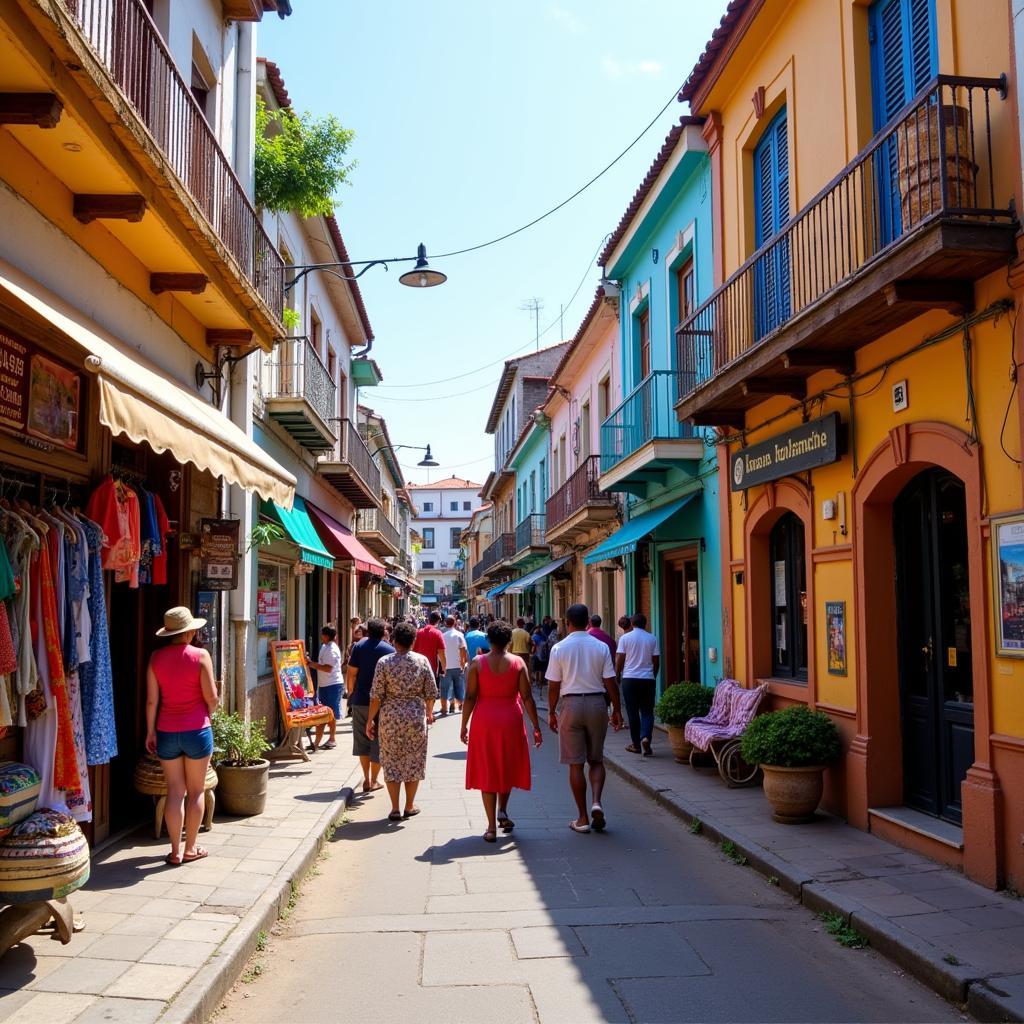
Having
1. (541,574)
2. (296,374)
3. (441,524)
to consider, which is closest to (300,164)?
(296,374)

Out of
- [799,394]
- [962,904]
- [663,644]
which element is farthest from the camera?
[663,644]

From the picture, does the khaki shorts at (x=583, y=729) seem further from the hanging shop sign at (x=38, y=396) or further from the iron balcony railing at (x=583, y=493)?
the iron balcony railing at (x=583, y=493)

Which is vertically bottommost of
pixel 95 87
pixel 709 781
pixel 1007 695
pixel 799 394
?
pixel 709 781

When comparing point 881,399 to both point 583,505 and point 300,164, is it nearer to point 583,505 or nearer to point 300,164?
point 300,164

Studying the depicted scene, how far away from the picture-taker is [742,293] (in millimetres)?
10273

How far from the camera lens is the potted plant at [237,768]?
8289mm

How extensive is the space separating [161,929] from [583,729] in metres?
4.08

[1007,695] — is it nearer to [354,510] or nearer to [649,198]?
[649,198]

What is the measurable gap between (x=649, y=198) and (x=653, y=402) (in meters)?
2.99

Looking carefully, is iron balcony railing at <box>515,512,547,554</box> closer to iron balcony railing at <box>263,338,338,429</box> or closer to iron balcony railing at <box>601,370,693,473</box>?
iron balcony railing at <box>601,370,693,473</box>

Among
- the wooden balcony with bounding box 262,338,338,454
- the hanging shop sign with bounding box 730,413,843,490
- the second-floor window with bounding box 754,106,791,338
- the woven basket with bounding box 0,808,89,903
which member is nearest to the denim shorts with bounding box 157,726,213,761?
the woven basket with bounding box 0,808,89,903

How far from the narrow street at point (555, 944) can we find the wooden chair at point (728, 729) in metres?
1.68

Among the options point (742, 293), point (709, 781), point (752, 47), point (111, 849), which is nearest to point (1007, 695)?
point (709, 781)

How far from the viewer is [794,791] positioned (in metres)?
8.00
